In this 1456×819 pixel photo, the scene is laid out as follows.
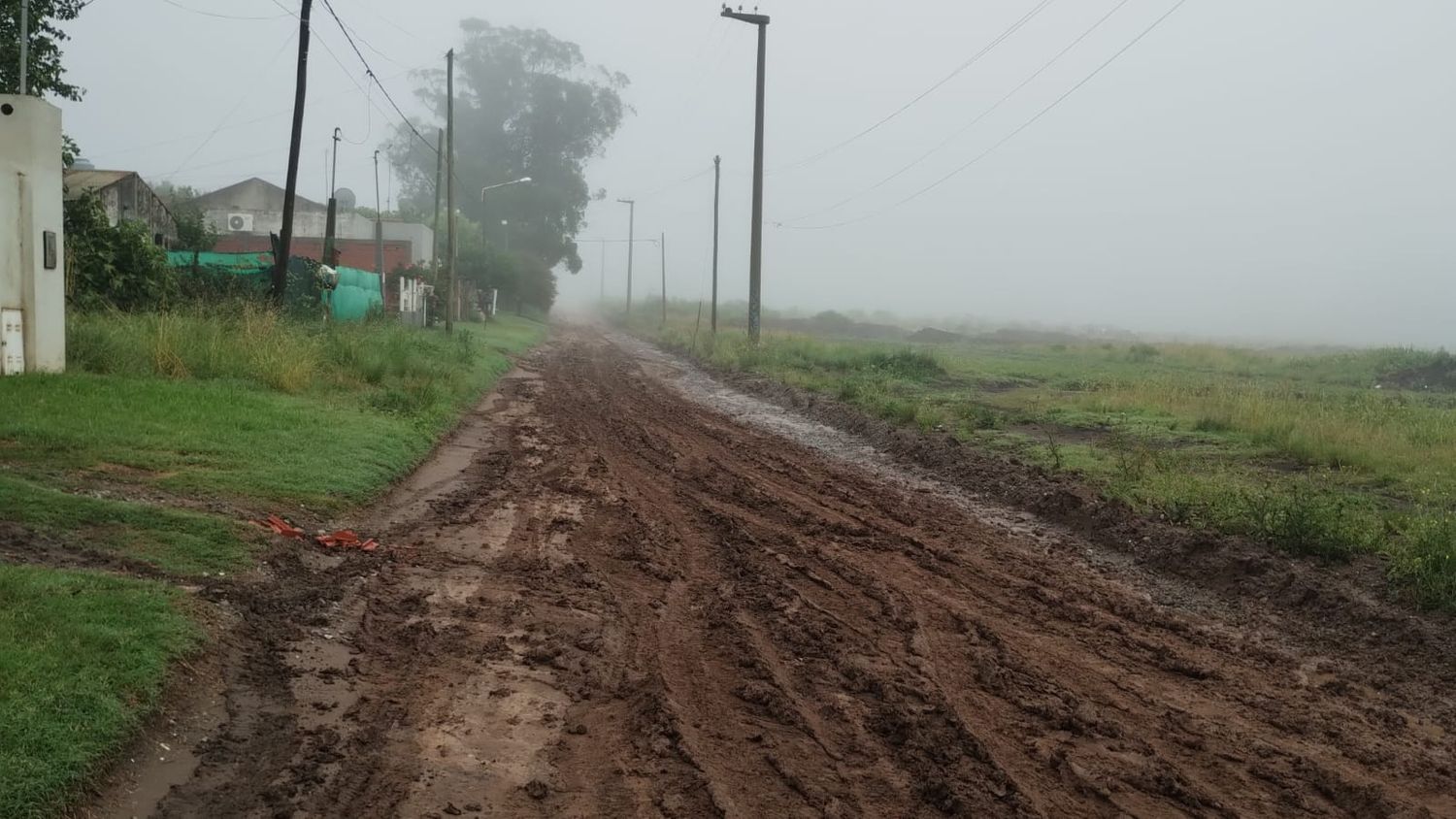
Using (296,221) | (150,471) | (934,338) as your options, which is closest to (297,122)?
(150,471)

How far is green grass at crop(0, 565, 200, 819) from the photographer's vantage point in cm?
421

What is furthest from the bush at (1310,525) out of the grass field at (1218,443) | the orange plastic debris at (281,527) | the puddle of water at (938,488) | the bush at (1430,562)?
the orange plastic debris at (281,527)

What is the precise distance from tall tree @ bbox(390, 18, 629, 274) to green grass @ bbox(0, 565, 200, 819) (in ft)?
266

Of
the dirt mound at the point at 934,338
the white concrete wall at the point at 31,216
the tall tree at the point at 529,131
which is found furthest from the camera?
the tall tree at the point at 529,131

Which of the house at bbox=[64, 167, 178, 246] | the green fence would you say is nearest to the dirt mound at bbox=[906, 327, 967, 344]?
the green fence

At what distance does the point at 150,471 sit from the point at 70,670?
4848 millimetres

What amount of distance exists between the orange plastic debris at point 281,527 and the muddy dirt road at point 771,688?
38cm

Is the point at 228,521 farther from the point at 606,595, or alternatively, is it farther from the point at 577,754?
the point at 577,754

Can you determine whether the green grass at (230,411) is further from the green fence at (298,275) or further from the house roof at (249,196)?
the house roof at (249,196)

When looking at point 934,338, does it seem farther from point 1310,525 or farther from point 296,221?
point 1310,525

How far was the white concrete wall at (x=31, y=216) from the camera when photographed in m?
12.5

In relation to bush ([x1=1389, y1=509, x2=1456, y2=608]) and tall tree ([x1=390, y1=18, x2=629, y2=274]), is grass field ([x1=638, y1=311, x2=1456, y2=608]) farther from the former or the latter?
tall tree ([x1=390, y1=18, x2=629, y2=274])

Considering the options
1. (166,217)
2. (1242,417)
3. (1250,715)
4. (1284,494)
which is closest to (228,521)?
(1250,715)

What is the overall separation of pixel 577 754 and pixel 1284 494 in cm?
786
